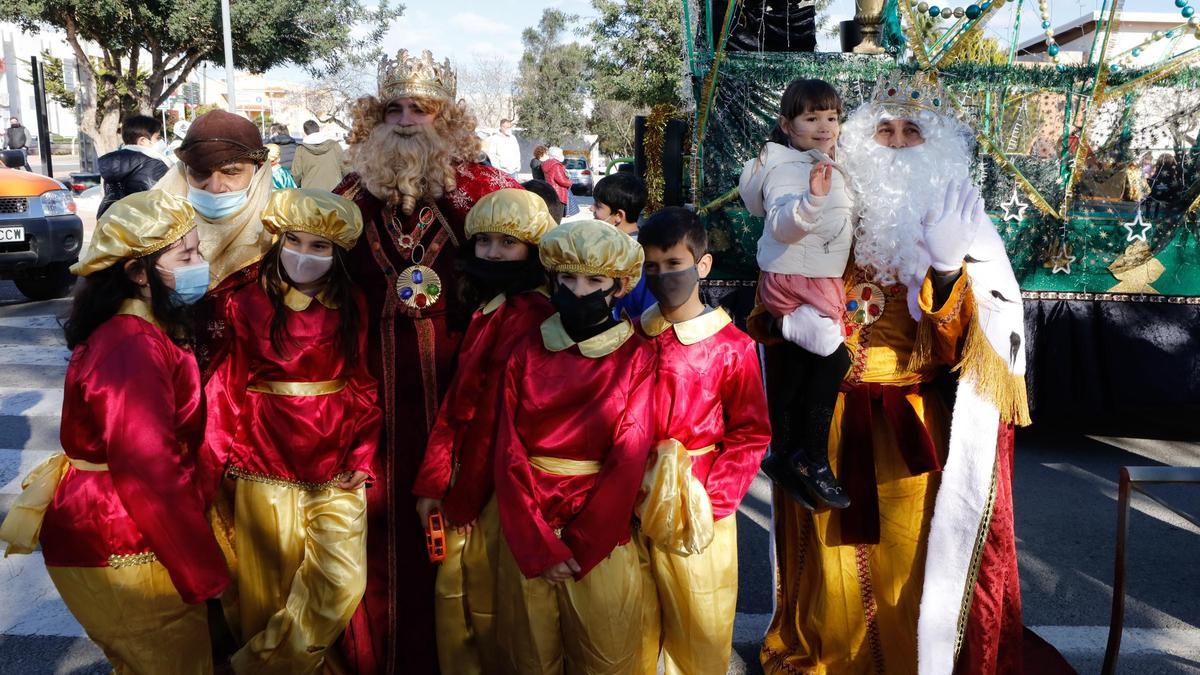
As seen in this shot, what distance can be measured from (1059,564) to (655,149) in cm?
539

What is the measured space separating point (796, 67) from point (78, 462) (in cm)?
573

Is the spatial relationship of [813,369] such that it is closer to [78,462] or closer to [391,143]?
[391,143]

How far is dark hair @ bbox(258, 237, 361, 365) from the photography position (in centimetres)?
284

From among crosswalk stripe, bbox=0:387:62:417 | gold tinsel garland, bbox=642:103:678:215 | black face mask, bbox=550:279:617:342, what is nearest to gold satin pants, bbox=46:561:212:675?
black face mask, bbox=550:279:617:342

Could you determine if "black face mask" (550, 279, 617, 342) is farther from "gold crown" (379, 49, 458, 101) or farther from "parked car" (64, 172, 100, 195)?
"parked car" (64, 172, 100, 195)

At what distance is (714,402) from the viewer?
109 inches

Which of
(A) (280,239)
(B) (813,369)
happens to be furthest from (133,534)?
(B) (813,369)

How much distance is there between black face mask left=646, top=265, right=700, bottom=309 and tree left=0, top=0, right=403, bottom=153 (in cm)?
2119

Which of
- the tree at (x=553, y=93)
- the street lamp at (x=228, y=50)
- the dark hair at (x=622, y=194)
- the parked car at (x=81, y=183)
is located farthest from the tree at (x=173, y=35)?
the tree at (x=553, y=93)

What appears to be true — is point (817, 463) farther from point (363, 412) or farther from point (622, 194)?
point (622, 194)

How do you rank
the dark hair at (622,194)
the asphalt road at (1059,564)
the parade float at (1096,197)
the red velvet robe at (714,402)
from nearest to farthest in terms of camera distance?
the red velvet robe at (714,402) → the asphalt road at (1059,564) → the dark hair at (622,194) → the parade float at (1096,197)

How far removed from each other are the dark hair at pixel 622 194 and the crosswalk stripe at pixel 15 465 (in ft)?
11.4

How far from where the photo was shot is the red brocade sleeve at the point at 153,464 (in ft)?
7.87

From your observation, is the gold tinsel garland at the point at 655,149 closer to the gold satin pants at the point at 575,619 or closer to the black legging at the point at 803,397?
the black legging at the point at 803,397
